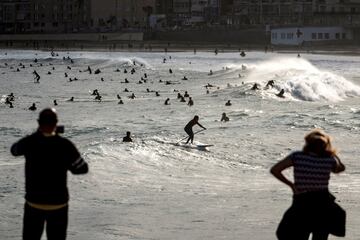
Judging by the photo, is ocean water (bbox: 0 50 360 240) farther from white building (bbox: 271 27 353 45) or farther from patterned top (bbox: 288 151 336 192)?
white building (bbox: 271 27 353 45)

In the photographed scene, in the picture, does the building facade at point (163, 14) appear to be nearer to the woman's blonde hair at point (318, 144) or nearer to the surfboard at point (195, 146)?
the surfboard at point (195, 146)

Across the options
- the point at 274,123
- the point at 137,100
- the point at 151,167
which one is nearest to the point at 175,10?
the point at 137,100

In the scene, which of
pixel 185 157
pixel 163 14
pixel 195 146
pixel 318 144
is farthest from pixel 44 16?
pixel 318 144

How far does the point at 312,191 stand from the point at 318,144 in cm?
41

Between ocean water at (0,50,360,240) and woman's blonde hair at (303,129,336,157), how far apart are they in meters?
4.52

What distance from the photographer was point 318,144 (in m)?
6.87

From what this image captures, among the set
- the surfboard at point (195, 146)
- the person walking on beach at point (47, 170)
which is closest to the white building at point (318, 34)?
the surfboard at point (195, 146)

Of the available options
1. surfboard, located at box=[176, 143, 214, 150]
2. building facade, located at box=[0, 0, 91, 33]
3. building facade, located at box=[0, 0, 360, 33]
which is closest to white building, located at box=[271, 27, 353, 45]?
building facade, located at box=[0, 0, 360, 33]

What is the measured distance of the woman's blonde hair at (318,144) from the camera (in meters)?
6.86

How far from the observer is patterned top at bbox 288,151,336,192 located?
6.95 metres

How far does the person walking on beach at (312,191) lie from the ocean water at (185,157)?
4206 millimetres

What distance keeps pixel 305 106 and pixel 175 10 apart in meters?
125

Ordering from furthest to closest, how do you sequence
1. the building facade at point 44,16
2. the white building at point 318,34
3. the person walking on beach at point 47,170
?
the building facade at point 44,16 → the white building at point 318,34 → the person walking on beach at point 47,170

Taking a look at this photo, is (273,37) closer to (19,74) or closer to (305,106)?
(19,74)
